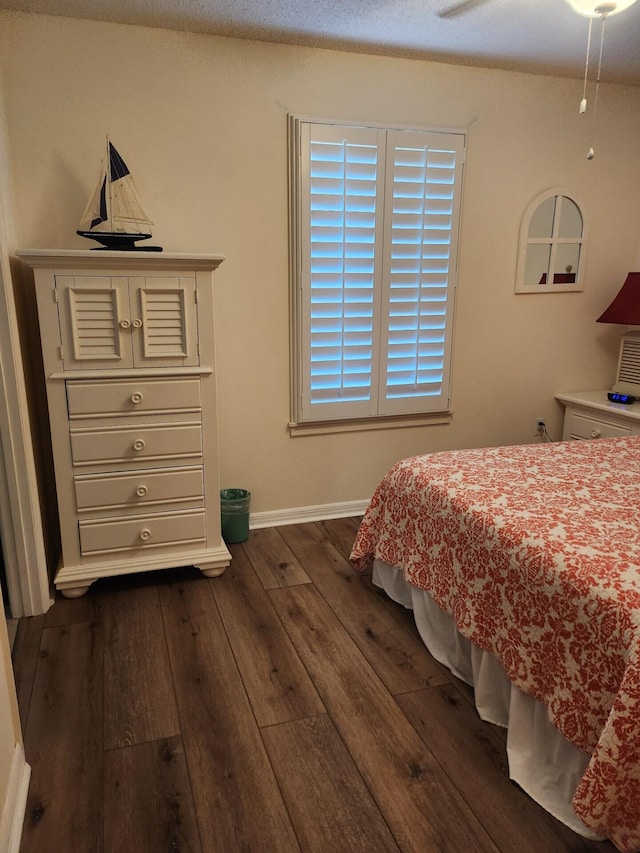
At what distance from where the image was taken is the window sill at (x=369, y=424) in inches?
129

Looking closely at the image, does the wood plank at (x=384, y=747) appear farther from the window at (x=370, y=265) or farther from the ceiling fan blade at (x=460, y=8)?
the ceiling fan blade at (x=460, y=8)

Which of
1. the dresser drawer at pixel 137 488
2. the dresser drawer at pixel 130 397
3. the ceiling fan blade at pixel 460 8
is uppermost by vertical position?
the ceiling fan blade at pixel 460 8

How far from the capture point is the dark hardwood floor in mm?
1480

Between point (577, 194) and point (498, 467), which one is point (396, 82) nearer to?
point (577, 194)

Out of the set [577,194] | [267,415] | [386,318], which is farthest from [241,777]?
[577,194]

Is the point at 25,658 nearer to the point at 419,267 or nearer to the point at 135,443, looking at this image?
the point at 135,443

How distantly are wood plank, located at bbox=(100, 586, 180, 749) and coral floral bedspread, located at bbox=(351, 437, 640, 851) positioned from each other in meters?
0.90

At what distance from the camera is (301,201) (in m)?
2.96

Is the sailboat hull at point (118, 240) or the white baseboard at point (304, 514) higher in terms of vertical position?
the sailboat hull at point (118, 240)

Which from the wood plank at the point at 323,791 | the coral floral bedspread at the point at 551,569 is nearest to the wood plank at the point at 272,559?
the coral floral bedspread at the point at 551,569

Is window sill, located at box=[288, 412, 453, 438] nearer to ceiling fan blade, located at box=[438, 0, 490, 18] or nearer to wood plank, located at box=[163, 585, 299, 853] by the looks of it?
wood plank, located at box=[163, 585, 299, 853]

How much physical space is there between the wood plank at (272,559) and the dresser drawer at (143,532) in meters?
0.35

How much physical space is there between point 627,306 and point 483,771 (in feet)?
9.00

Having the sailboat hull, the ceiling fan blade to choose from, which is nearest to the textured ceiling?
the ceiling fan blade
